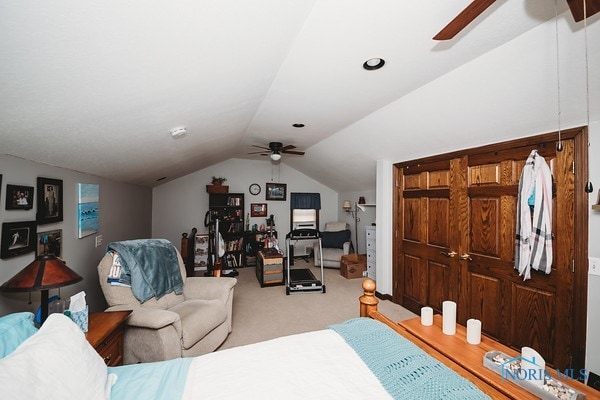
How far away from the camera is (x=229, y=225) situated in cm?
585

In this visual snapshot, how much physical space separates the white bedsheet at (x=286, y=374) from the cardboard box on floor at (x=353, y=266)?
3.62 metres

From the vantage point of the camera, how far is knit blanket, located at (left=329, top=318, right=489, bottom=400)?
98 centimetres

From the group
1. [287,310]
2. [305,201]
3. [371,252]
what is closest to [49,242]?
[287,310]

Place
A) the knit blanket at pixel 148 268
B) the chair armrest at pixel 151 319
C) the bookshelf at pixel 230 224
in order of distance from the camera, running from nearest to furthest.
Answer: the chair armrest at pixel 151 319 < the knit blanket at pixel 148 268 < the bookshelf at pixel 230 224

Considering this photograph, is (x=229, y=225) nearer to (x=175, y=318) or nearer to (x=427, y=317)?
(x=175, y=318)

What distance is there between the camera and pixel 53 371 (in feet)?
2.84

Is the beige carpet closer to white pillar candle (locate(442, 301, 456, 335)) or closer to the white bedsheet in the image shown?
the white bedsheet

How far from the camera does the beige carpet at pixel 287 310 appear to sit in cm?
288

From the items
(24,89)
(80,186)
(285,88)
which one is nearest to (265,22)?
(285,88)

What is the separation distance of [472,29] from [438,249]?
240cm

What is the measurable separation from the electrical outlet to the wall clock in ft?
18.2

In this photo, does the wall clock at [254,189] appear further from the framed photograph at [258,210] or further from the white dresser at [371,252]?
the white dresser at [371,252]

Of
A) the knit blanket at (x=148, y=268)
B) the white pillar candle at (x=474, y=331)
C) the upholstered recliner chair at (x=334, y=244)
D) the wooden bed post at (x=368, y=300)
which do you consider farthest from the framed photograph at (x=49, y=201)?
the upholstered recliner chair at (x=334, y=244)

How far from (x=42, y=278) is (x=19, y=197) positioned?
0.67m
